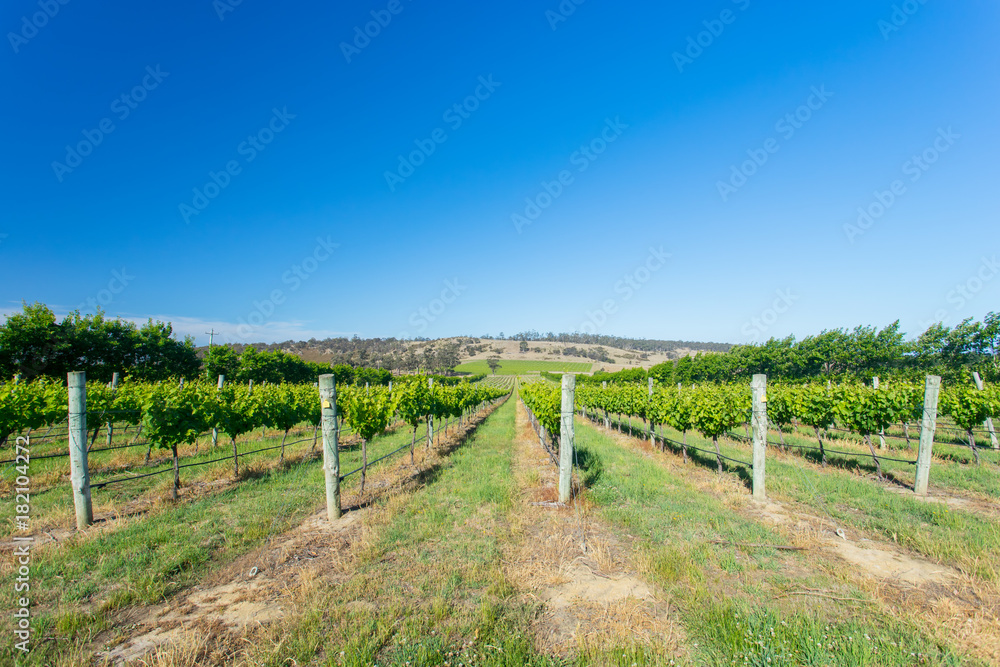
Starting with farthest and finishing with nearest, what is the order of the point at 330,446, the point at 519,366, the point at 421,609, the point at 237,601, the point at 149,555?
the point at 519,366, the point at 330,446, the point at 149,555, the point at 237,601, the point at 421,609

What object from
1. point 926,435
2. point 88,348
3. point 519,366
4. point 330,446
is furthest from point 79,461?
point 519,366

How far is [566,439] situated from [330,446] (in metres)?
4.29

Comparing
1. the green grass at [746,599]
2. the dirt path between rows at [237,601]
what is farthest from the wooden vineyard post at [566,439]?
the dirt path between rows at [237,601]

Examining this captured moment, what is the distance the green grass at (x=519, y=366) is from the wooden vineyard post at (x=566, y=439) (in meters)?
80.2

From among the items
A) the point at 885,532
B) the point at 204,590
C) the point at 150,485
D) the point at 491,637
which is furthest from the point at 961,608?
the point at 150,485

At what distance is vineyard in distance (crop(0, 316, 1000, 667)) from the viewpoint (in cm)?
361

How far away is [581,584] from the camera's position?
480 cm

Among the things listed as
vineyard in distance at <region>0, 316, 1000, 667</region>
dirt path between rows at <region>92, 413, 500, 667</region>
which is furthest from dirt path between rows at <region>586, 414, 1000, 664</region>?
dirt path between rows at <region>92, 413, 500, 667</region>

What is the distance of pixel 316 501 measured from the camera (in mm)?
8000

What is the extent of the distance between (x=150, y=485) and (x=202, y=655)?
747cm

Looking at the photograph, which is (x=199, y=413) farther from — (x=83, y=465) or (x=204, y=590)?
(x=204, y=590)

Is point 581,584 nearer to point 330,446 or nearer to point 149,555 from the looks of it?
point 330,446

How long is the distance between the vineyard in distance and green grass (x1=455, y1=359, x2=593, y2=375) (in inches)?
3046

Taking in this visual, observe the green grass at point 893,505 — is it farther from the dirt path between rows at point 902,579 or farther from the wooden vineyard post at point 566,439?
the wooden vineyard post at point 566,439
